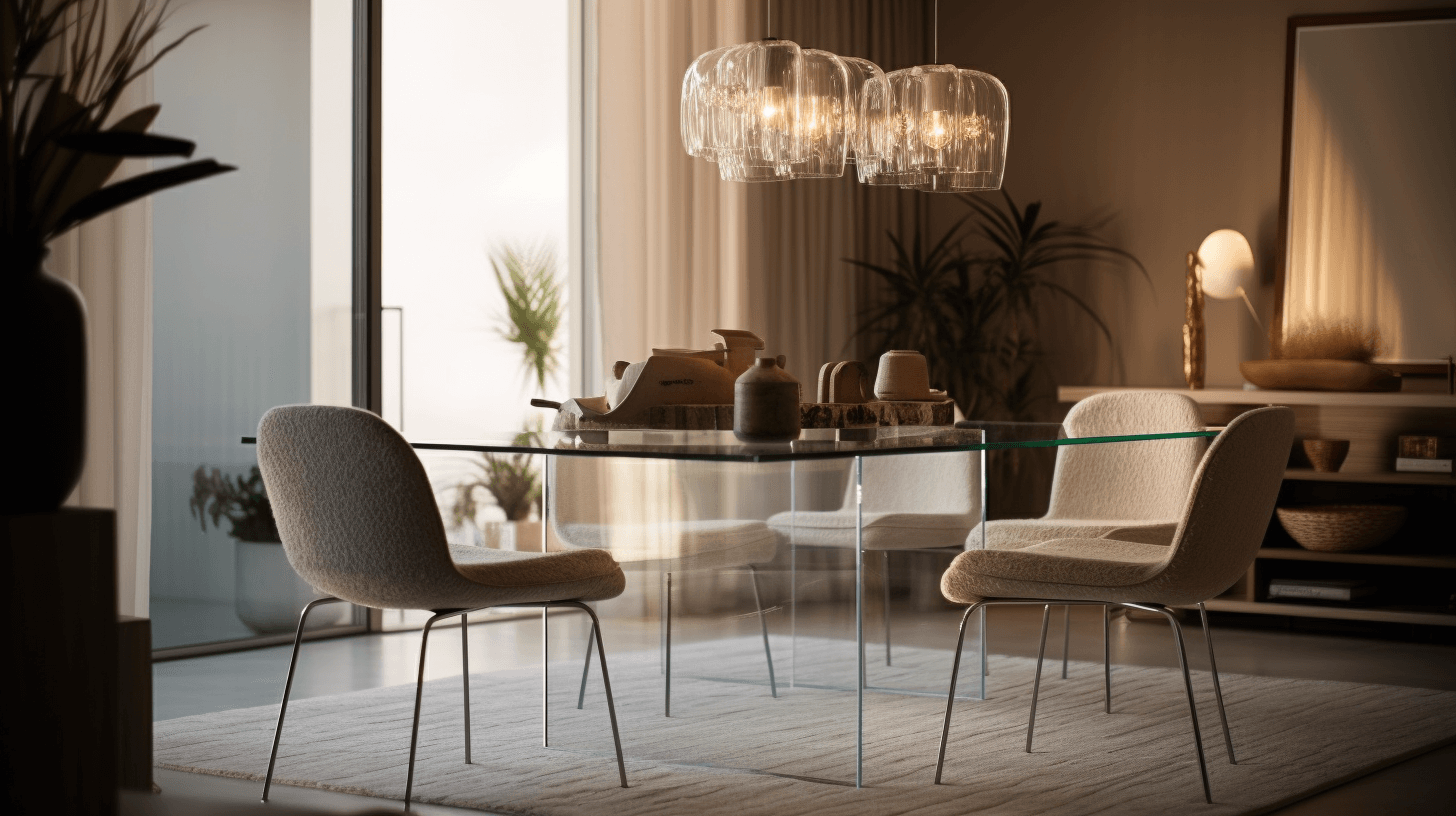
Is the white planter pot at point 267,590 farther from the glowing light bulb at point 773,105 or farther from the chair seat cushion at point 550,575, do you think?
the glowing light bulb at point 773,105

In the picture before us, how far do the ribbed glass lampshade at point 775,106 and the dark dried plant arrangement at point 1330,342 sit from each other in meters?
2.90

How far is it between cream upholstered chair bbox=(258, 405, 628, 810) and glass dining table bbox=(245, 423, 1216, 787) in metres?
0.25

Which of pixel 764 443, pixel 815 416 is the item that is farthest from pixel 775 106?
pixel 764 443

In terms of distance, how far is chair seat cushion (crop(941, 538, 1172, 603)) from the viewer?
3135mm

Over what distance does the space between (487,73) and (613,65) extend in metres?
0.44

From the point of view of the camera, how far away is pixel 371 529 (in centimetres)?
296

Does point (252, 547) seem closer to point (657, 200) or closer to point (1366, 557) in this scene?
point (657, 200)

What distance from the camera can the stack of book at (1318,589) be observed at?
5.47m

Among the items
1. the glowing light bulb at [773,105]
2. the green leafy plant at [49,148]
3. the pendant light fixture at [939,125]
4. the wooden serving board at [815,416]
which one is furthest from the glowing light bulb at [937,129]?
the green leafy plant at [49,148]

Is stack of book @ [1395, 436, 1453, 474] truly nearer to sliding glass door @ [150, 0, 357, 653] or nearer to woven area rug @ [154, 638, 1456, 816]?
woven area rug @ [154, 638, 1456, 816]

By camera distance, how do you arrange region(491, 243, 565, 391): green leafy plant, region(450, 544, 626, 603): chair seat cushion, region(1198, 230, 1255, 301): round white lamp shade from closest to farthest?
region(450, 544, 626, 603): chair seat cushion < region(491, 243, 565, 391): green leafy plant < region(1198, 230, 1255, 301): round white lamp shade

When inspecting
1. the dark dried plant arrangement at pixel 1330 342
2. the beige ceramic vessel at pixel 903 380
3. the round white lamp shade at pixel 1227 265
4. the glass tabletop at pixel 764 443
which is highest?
the round white lamp shade at pixel 1227 265

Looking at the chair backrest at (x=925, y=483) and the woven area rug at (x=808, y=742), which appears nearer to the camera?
the woven area rug at (x=808, y=742)

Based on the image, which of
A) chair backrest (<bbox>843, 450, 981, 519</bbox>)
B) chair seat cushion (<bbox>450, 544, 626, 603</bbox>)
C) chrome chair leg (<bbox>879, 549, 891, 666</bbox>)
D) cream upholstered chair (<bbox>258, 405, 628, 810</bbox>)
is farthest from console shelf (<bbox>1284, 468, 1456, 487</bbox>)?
cream upholstered chair (<bbox>258, 405, 628, 810</bbox>)
